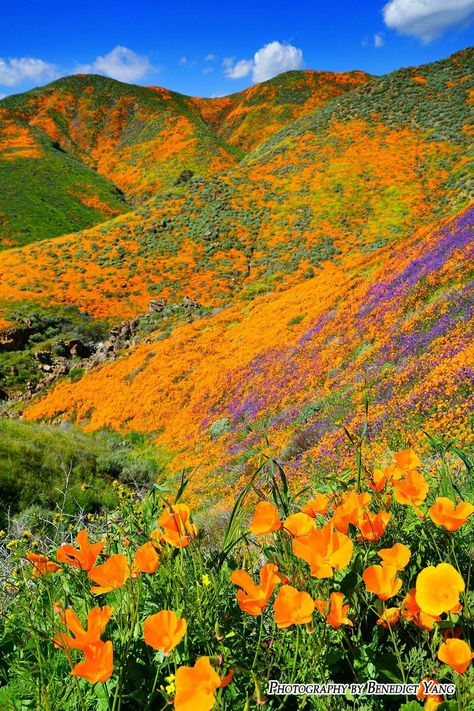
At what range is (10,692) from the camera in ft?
5.26

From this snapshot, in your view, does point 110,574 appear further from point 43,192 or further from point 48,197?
point 43,192

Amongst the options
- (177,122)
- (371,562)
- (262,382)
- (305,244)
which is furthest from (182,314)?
(177,122)

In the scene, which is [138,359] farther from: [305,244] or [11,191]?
[11,191]

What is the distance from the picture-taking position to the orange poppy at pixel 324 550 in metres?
1.38

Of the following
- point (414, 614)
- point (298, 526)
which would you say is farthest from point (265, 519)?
point (414, 614)

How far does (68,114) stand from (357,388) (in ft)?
327

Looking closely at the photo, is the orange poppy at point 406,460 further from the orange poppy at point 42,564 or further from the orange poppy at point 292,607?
the orange poppy at point 42,564

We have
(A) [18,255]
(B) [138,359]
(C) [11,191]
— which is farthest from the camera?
(C) [11,191]

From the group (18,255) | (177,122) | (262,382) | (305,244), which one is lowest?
(262,382)

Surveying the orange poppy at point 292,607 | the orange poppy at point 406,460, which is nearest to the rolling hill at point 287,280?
the orange poppy at point 406,460

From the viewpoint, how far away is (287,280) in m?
28.9

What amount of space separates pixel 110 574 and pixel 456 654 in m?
1.08

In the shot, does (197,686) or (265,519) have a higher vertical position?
(265,519)

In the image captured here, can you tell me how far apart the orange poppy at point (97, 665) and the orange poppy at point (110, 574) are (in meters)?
0.29
